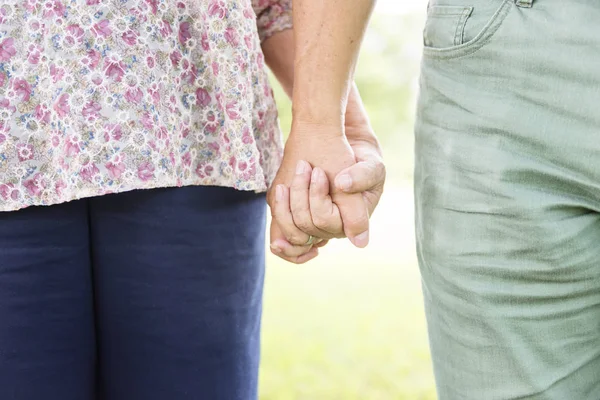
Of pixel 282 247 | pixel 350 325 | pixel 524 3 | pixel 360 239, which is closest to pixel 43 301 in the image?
pixel 282 247

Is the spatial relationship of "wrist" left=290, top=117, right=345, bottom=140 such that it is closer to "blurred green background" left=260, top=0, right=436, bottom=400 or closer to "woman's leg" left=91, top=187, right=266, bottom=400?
"woman's leg" left=91, top=187, right=266, bottom=400

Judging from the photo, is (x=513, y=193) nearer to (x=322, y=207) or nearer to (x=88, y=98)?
(x=322, y=207)

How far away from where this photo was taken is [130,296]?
121cm

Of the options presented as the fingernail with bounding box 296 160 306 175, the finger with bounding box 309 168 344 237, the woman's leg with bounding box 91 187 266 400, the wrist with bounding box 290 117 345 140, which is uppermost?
the wrist with bounding box 290 117 345 140

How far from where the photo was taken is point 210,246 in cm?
123

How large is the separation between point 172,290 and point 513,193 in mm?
510

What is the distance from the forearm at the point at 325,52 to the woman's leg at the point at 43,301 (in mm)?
385

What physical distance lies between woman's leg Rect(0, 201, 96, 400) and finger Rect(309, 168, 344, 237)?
34cm

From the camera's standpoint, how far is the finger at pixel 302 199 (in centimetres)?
127

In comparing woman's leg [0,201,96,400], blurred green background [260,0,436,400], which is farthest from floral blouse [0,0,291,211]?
blurred green background [260,0,436,400]

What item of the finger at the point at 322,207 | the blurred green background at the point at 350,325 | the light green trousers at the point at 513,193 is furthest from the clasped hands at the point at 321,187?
the blurred green background at the point at 350,325

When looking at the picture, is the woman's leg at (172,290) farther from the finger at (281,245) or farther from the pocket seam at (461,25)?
the pocket seam at (461,25)

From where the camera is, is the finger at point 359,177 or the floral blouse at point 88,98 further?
the finger at point 359,177

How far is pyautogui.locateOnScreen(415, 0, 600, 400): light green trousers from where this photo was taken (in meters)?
1.00
